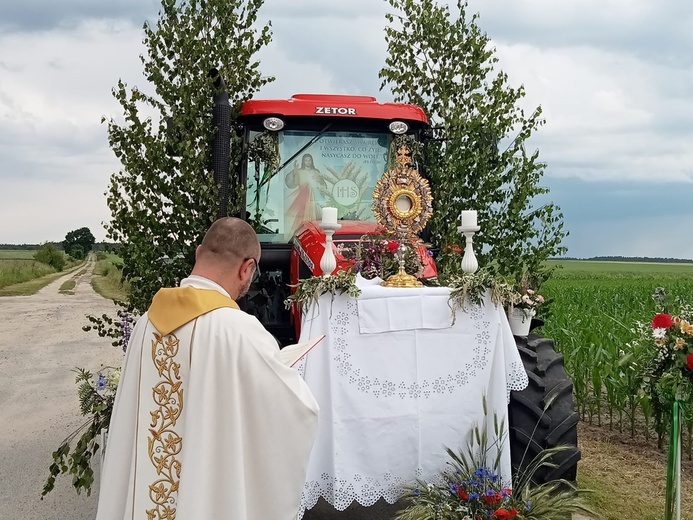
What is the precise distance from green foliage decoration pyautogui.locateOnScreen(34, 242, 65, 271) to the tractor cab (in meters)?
67.0

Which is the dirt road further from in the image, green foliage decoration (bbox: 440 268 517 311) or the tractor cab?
green foliage decoration (bbox: 440 268 517 311)

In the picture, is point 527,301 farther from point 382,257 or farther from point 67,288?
point 67,288

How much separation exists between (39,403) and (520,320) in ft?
21.5

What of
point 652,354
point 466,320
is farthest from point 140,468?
point 652,354

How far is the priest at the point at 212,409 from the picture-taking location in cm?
292

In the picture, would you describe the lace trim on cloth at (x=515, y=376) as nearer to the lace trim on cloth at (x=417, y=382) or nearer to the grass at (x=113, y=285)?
the lace trim on cloth at (x=417, y=382)

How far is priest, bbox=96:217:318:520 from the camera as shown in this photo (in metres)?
2.92

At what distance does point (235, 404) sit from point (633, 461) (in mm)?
5222

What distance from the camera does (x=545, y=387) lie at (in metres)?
5.05

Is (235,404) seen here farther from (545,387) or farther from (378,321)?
(545,387)

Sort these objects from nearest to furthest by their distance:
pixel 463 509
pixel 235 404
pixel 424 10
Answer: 1. pixel 235 404
2. pixel 463 509
3. pixel 424 10

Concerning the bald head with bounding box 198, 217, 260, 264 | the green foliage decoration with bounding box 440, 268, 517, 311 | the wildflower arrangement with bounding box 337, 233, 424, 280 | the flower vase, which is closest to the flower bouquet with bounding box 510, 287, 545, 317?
the flower vase

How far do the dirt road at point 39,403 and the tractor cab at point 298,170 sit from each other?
2264 mm

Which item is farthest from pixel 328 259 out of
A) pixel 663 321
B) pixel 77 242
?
pixel 77 242
